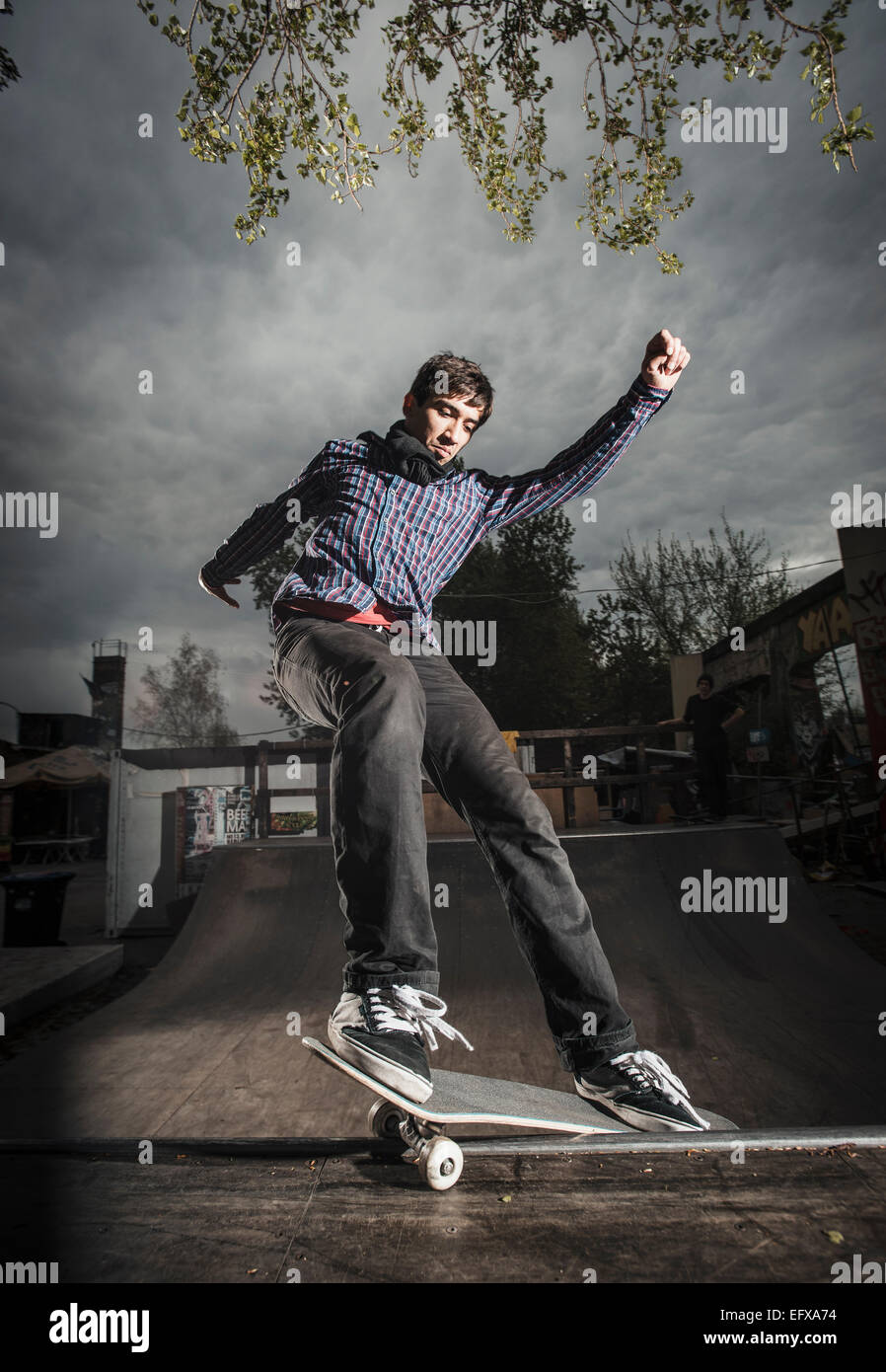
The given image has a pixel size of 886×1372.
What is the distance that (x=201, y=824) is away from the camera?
9.62m

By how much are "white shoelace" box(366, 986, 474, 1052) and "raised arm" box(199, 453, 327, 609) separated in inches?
53.2

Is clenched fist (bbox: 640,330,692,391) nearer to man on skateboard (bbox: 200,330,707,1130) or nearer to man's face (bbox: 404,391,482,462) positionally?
man on skateboard (bbox: 200,330,707,1130)

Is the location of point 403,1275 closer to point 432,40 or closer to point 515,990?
point 515,990

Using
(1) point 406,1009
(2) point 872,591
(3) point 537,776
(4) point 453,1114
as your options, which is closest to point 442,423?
(1) point 406,1009

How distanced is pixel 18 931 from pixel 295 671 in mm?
7219

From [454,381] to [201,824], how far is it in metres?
8.73

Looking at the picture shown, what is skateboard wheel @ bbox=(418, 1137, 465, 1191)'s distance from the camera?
52.3 inches

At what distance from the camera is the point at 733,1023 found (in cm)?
336

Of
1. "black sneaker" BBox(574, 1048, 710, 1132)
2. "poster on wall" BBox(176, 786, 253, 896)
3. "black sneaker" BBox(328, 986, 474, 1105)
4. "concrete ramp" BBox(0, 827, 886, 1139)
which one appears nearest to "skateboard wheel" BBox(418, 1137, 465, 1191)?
"black sneaker" BBox(328, 986, 474, 1105)

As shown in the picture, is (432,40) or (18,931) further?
(18,931)

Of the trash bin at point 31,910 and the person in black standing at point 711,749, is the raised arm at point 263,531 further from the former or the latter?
the person in black standing at point 711,749

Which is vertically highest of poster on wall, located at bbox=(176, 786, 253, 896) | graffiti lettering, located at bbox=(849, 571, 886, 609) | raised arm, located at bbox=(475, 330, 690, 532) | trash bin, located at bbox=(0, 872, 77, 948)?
graffiti lettering, located at bbox=(849, 571, 886, 609)
